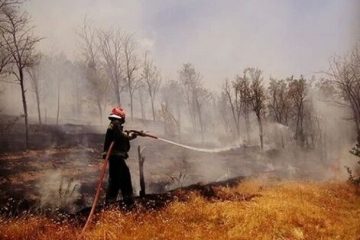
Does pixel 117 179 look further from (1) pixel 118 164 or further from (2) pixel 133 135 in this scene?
(2) pixel 133 135

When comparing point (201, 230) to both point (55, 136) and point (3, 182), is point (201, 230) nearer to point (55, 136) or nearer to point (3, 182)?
point (3, 182)

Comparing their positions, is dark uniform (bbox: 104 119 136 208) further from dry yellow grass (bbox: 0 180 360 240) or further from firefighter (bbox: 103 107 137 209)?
dry yellow grass (bbox: 0 180 360 240)

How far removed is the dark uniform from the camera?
8.23 metres

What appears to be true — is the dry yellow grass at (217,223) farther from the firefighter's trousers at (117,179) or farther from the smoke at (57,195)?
the smoke at (57,195)

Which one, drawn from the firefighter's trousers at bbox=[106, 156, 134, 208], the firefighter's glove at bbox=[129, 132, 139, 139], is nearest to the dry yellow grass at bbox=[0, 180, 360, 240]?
the firefighter's trousers at bbox=[106, 156, 134, 208]

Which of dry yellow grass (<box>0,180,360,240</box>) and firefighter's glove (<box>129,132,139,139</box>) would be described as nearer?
dry yellow grass (<box>0,180,360,240</box>)

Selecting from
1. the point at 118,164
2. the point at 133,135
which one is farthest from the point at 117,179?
the point at 133,135

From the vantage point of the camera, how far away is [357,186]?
43.5 ft

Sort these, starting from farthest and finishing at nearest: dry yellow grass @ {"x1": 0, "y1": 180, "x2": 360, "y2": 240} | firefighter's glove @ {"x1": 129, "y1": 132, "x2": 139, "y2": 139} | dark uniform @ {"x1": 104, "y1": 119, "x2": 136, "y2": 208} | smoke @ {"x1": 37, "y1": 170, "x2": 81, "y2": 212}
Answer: smoke @ {"x1": 37, "y1": 170, "x2": 81, "y2": 212}, firefighter's glove @ {"x1": 129, "y1": 132, "x2": 139, "y2": 139}, dark uniform @ {"x1": 104, "y1": 119, "x2": 136, "y2": 208}, dry yellow grass @ {"x1": 0, "y1": 180, "x2": 360, "y2": 240}

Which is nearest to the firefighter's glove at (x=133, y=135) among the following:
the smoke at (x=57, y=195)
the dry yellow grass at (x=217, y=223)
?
the dry yellow grass at (x=217, y=223)

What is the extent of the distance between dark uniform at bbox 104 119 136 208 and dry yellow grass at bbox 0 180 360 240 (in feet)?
3.21

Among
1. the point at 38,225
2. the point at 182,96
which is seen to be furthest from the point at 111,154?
the point at 182,96

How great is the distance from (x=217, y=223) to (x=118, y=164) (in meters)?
2.49

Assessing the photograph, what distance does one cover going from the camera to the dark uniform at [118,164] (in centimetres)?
823
